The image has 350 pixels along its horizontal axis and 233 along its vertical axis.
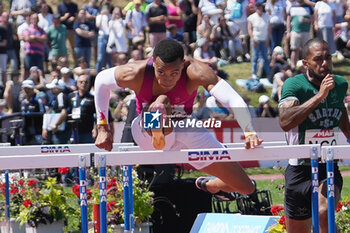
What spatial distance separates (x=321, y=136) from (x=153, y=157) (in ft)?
4.64

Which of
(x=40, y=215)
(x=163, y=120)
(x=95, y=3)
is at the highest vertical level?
(x=95, y=3)

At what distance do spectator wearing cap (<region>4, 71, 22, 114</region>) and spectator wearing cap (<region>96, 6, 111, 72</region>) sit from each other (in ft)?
6.25

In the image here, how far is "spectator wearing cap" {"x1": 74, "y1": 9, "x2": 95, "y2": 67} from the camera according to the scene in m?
17.5

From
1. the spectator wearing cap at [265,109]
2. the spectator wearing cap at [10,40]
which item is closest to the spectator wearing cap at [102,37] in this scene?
the spectator wearing cap at [10,40]

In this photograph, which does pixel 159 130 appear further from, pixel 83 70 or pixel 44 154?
pixel 83 70

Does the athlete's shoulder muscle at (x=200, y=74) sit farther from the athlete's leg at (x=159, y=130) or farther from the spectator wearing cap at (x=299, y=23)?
the spectator wearing cap at (x=299, y=23)

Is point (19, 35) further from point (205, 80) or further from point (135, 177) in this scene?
point (205, 80)

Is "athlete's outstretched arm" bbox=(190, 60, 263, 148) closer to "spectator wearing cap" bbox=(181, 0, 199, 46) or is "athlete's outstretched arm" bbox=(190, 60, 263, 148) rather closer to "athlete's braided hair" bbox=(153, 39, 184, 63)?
"athlete's braided hair" bbox=(153, 39, 184, 63)

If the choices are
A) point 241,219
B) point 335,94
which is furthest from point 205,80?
point 241,219

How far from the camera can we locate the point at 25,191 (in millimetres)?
9617

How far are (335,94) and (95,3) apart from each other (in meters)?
12.4

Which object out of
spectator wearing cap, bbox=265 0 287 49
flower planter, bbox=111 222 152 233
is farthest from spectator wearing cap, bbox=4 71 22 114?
flower planter, bbox=111 222 152 233

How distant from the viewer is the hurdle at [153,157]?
6.09 meters

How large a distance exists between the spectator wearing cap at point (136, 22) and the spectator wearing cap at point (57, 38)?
4.54 feet
